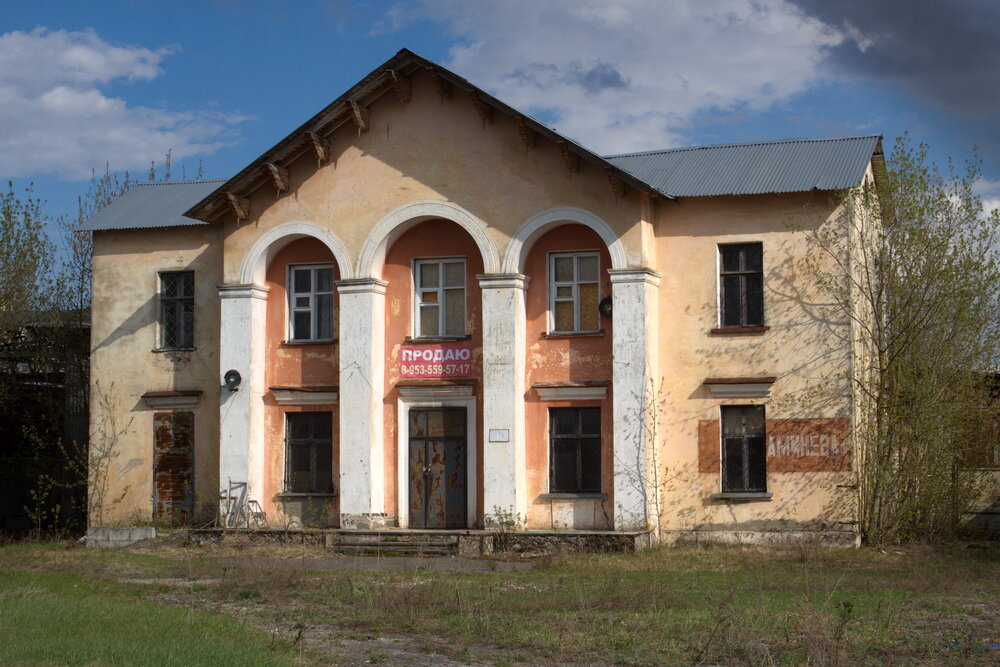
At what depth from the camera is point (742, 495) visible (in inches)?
771

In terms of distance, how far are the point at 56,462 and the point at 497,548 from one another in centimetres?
1152

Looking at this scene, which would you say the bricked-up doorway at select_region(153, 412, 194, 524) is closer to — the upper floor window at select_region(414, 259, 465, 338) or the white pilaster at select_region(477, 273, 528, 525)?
the upper floor window at select_region(414, 259, 465, 338)

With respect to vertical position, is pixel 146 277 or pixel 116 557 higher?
pixel 146 277

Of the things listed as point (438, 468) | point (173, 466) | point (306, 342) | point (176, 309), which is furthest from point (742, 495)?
point (176, 309)

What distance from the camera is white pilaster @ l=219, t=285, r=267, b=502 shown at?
2131cm

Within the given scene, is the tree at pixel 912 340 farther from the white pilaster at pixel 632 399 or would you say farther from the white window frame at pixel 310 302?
the white window frame at pixel 310 302

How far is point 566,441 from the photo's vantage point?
A: 20.4 meters

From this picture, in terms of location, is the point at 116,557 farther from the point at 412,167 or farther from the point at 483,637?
the point at 483,637

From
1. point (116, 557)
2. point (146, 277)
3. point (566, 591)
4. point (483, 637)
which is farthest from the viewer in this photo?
point (146, 277)

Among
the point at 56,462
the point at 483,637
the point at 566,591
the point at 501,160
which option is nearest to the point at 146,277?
the point at 56,462

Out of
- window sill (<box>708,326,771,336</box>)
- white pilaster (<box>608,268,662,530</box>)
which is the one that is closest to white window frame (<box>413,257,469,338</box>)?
white pilaster (<box>608,268,662,530</box>)

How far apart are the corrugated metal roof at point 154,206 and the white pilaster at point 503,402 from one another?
6.34m

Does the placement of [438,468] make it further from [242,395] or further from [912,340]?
[912,340]

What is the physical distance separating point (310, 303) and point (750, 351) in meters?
7.94
